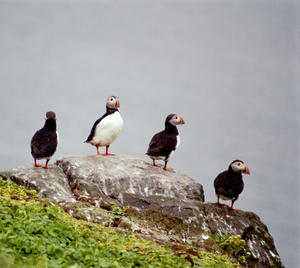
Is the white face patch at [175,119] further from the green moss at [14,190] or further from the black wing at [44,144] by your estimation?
the green moss at [14,190]

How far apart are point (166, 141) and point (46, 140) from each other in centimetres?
347

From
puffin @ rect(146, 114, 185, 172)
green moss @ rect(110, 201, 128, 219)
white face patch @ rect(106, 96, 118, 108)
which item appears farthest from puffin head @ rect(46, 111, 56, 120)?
puffin @ rect(146, 114, 185, 172)

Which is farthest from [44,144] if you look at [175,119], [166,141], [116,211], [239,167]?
[239,167]

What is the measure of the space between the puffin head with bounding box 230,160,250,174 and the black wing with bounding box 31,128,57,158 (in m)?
4.73

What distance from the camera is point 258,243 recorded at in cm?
1242

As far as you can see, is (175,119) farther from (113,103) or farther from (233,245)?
(233,245)

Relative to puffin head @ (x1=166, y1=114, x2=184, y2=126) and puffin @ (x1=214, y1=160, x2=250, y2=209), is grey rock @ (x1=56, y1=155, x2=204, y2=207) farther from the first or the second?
puffin head @ (x1=166, y1=114, x2=184, y2=126)

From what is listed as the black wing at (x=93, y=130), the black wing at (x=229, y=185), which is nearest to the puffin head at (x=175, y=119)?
the black wing at (x=93, y=130)

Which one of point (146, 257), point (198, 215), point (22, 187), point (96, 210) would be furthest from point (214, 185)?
point (146, 257)

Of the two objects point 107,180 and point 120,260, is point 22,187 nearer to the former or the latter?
point 107,180

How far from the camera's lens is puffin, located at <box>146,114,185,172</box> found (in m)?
13.7

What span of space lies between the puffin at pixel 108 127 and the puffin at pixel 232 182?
128 inches

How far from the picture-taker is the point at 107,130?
541 inches

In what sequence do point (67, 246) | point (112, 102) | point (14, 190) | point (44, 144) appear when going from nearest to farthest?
point (67, 246) < point (14, 190) < point (44, 144) < point (112, 102)
